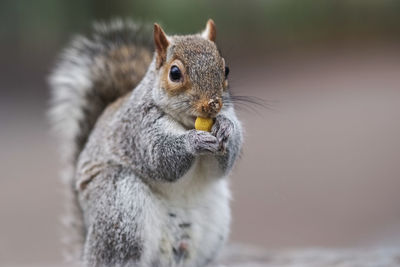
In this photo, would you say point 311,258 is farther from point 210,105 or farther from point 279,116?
point 279,116

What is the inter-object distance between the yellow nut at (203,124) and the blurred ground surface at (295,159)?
900 millimetres

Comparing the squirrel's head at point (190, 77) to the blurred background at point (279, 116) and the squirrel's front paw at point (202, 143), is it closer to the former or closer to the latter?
the squirrel's front paw at point (202, 143)

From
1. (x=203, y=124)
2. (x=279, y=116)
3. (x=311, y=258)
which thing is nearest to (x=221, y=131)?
(x=203, y=124)

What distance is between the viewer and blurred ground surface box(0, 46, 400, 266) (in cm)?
584

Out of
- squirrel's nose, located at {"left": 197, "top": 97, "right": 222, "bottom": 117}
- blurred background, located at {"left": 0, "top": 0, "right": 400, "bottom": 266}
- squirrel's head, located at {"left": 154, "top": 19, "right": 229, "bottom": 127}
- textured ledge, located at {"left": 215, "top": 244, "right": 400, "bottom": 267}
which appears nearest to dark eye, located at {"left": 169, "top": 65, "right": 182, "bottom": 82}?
squirrel's head, located at {"left": 154, "top": 19, "right": 229, "bottom": 127}

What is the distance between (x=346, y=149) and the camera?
7809mm

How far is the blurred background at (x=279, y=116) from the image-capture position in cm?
601

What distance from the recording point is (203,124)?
269 cm

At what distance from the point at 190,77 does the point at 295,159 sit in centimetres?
500

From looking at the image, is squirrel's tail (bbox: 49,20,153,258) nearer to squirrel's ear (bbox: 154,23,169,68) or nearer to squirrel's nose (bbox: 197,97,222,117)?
squirrel's ear (bbox: 154,23,169,68)

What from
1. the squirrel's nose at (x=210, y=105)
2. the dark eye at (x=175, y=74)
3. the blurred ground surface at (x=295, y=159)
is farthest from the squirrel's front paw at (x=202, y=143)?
the blurred ground surface at (x=295, y=159)

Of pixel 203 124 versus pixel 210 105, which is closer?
pixel 210 105

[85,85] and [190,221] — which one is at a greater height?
[85,85]

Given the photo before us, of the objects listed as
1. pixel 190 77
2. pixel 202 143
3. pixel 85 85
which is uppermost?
pixel 85 85
